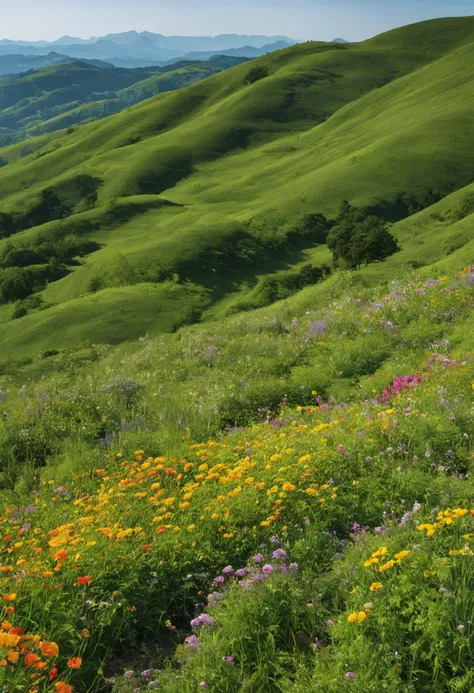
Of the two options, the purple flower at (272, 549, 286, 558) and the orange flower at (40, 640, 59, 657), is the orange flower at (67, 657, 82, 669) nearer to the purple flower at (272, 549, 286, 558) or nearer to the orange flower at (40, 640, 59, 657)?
the orange flower at (40, 640, 59, 657)

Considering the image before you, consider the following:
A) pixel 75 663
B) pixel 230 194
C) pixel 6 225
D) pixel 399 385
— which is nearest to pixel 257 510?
pixel 75 663

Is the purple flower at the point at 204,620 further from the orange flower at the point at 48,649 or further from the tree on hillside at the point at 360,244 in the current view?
the tree on hillside at the point at 360,244

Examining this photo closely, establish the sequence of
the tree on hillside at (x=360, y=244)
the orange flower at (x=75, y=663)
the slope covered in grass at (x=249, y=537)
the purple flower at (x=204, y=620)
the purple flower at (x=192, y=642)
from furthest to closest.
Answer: the tree on hillside at (x=360, y=244)
the purple flower at (x=204, y=620)
the purple flower at (x=192, y=642)
the slope covered in grass at (x=249, y=537)
the orange flower at (x=75, y=663)

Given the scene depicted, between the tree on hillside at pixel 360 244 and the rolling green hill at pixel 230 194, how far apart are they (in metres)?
2.32

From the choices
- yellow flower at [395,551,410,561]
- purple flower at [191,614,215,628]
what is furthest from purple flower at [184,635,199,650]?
yellow flower at [395,551,410,561]

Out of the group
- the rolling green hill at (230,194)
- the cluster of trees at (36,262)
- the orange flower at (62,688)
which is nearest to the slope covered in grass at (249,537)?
the orange flower at (62,688)

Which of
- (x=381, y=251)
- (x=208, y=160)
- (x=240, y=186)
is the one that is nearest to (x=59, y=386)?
(x=381, y=251)

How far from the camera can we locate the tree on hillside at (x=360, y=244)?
6681cm

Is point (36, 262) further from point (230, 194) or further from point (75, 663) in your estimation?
point (75, 663)

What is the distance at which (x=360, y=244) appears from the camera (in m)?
68.9

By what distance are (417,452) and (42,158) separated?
203725mm

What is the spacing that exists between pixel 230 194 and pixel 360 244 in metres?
73.3

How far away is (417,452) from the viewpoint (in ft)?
26.8

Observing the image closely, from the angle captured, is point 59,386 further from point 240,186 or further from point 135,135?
point 135,135
